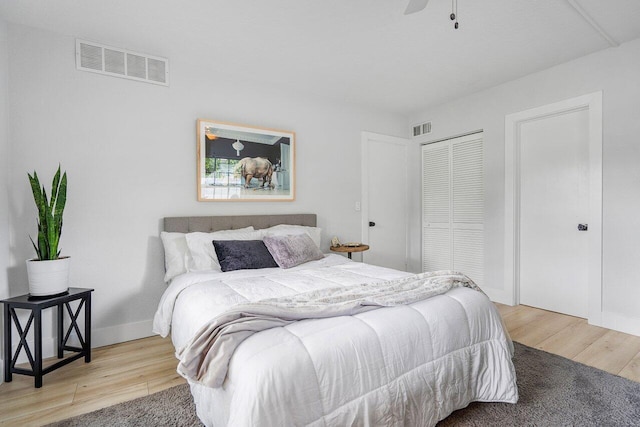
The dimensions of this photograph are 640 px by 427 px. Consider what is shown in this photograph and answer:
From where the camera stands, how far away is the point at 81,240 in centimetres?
257

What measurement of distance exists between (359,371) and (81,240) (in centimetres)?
253

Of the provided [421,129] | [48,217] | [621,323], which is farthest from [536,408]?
[421,129]

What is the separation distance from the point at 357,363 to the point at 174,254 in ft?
6.60

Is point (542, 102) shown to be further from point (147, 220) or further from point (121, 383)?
point (121, 383)

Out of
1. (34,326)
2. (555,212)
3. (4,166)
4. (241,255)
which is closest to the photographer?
(34,326)

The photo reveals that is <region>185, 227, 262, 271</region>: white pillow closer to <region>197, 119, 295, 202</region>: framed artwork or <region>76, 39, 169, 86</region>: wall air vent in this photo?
<region>197, 119, 295, 202</region>: framed artwork

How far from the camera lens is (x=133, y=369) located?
7.47 ft

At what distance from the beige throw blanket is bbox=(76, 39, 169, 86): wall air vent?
2.45 metres

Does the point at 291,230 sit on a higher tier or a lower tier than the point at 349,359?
higher

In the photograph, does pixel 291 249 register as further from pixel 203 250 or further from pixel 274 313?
pixel 274 313

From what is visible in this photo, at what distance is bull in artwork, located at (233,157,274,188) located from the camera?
3.31 m

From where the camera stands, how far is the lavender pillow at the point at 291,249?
9.14ft

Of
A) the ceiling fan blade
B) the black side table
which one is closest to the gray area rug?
the black side table

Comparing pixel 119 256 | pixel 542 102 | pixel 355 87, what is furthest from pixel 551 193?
pixel 119 256
